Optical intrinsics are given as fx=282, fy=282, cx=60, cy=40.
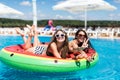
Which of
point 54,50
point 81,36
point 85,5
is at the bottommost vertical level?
point 54,50

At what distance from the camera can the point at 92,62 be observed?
661 cm

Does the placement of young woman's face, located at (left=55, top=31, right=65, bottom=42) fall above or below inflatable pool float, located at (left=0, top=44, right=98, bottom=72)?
above

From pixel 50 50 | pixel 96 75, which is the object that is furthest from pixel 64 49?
pixel 96 75

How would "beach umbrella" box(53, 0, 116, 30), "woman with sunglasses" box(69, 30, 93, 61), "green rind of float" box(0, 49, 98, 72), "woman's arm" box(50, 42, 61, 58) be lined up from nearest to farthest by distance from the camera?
"green rind of float" box(0, 49, 98, 72)
"woman's arm" box(50, 42, 61, 58)
"woman with sunglasses" box(69, 30, 93, 61)
"beach umbrella" box(53, 0, 116, 30)

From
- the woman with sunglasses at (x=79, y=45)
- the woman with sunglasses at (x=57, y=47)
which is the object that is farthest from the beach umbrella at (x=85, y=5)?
the woman with sunglasses at (x=57, y=47)

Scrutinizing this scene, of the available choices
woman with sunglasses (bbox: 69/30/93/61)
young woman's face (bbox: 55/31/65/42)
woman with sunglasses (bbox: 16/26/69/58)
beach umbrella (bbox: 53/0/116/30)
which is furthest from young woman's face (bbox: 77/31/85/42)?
beach umbrella (bbox: 53/0/116/30)

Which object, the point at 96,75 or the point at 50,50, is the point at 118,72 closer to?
the point at 96,75

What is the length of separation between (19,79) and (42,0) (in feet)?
101

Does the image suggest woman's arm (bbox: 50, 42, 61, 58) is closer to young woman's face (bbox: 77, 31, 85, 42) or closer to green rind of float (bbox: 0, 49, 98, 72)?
green rind of float (bbox: 0, 49, 98, 72)

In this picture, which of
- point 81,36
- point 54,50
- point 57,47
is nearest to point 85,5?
point 81,36

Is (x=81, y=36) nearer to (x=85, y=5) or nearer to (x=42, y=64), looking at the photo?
(x=42, y=64)

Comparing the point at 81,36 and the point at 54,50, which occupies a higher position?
the point at 81,36

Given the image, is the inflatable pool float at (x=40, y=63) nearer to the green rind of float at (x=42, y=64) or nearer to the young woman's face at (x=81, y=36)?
the green rind of float at (x=42, y=64)

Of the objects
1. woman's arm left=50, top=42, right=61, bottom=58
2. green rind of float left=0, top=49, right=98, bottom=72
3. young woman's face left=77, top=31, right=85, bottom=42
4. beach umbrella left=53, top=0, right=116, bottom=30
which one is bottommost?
green rind of float left=0, top=49, right=98, bottom=72
